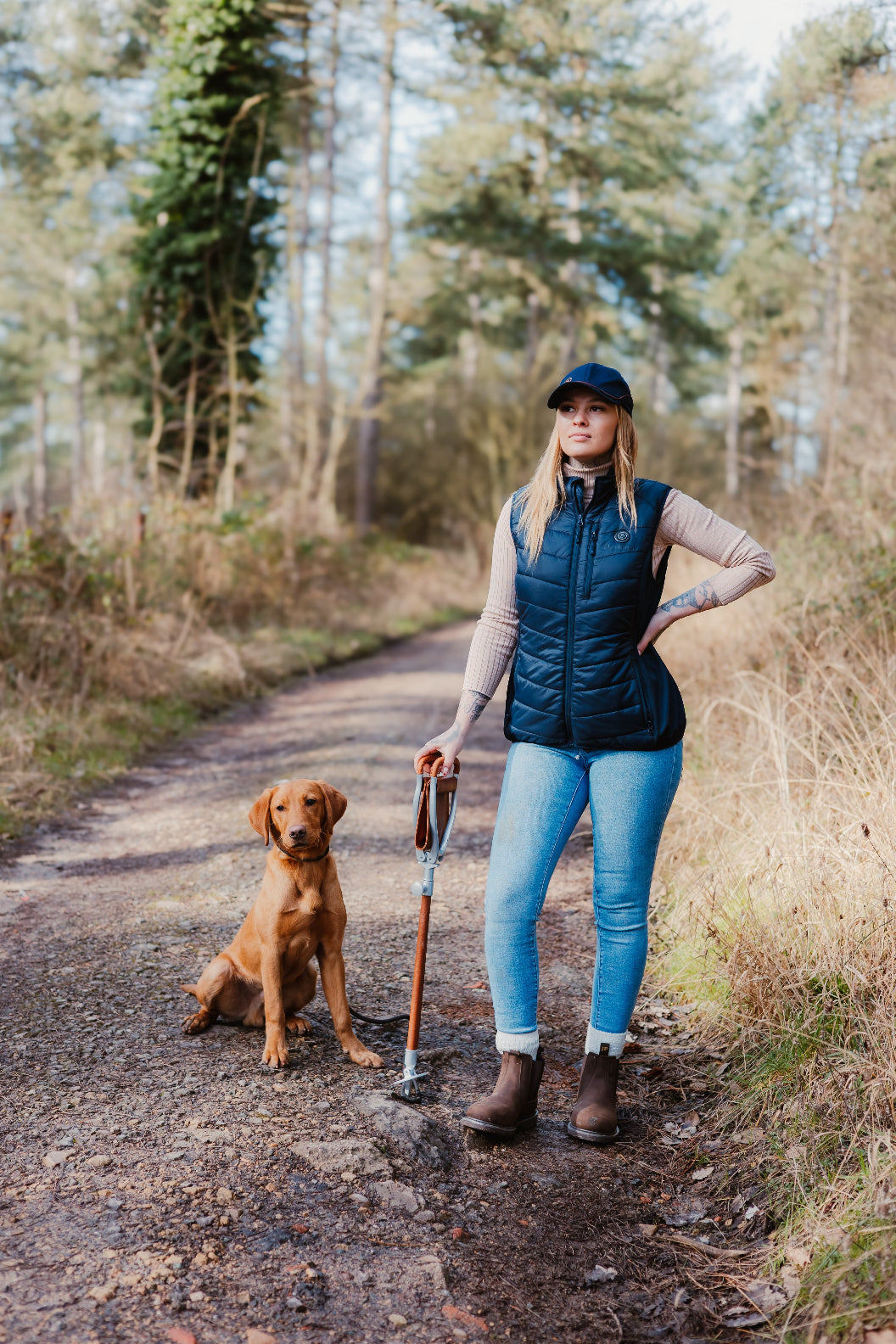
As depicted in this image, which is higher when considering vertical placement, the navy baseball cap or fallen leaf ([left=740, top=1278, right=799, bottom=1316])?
the navy baseball cap

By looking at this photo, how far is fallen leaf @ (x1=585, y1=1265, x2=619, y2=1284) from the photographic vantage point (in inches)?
98.3

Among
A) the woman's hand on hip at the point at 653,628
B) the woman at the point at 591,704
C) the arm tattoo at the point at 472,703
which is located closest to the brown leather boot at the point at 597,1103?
the woman at the point at 591,704

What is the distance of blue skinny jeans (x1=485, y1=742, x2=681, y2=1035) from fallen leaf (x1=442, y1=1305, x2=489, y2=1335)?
2.79ft

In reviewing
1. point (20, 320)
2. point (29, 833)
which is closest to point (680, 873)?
point (29, 833)

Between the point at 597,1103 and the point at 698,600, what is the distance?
1509 millimetres

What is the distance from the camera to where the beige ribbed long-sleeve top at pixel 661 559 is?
293 cm

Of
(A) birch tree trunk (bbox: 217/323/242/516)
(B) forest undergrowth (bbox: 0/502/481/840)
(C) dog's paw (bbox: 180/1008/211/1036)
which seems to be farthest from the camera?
(A) birch tree trunk (bbox: 217/323/242/516)

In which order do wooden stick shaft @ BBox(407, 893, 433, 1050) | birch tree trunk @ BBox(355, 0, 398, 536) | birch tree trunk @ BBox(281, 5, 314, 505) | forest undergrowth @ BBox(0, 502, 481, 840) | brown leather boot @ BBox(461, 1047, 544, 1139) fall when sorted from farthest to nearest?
1. birch tree trunk @ BBox(355, 0, 398, 536)
2. birch tree trunk @ BBox(281, 5, 314, 505)
3. forest undergrowth @ BBox(0, 502, 481, 840)
4. wooden stick shaft @ BBox(407, 893, 433, 1050)
5. brown leather boot @ BBox(461, 1047, 544, 1139)

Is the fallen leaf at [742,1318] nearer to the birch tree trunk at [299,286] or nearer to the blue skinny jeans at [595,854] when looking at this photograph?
the blue skinny jeans at [595,854]

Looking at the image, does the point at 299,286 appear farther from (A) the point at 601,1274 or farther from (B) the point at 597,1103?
(A) the point at 601,1274

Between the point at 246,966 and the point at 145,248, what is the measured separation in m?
12.3

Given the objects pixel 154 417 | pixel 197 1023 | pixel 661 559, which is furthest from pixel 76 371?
pixel 661 559

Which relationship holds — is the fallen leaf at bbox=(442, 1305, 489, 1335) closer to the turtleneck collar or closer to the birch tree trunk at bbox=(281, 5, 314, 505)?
the turtleneck collar

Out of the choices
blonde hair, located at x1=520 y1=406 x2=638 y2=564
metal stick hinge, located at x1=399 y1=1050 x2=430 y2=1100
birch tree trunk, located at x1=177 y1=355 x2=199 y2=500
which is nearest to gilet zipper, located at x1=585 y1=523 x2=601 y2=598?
blonde hair, located at x1=520 y1=406 x2=638 y2=564
